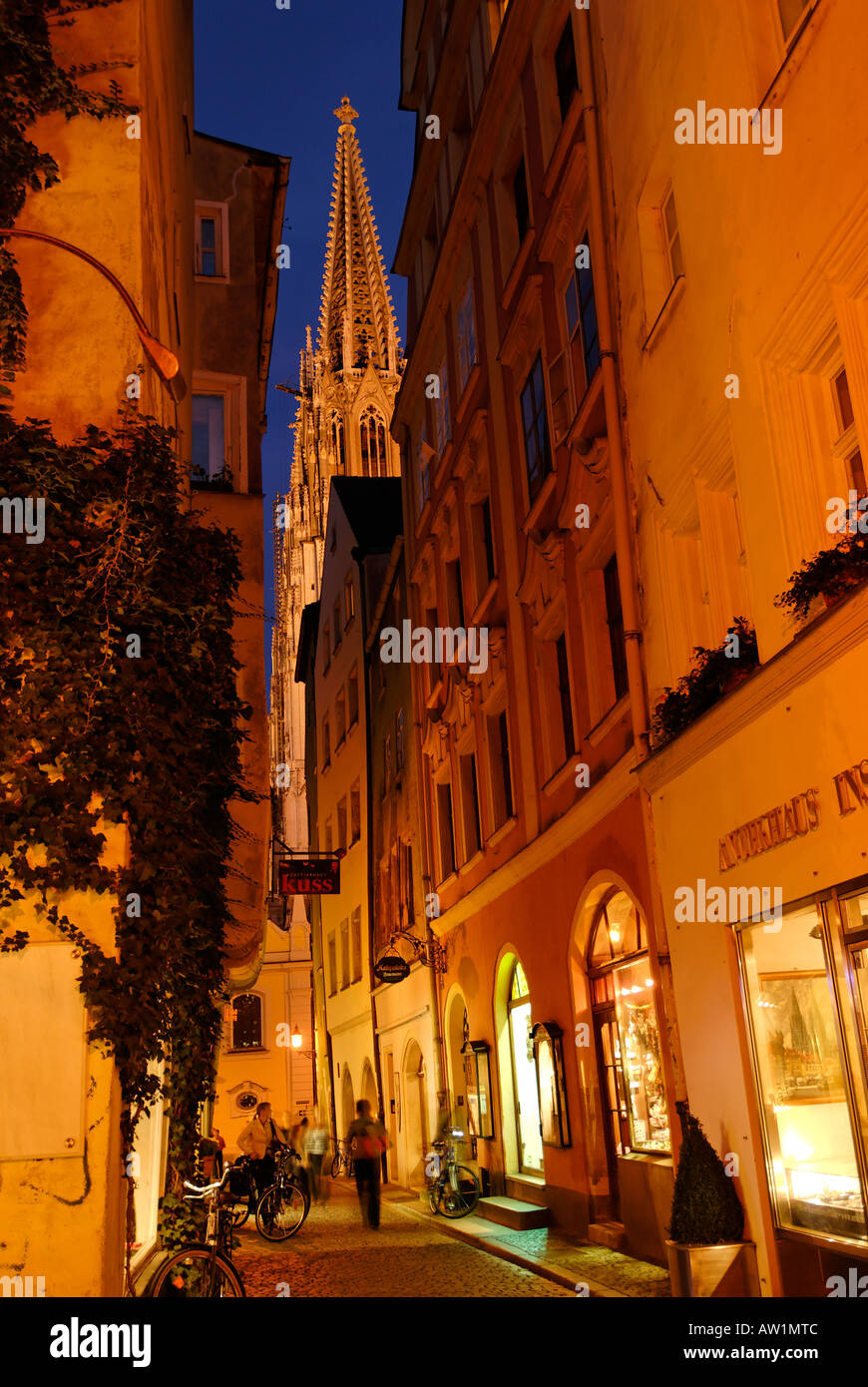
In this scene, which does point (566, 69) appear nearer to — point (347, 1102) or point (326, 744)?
point (326, 744)

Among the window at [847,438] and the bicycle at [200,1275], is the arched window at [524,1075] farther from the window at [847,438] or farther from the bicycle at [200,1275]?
the window at [847,438]

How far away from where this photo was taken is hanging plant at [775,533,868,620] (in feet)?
24.8

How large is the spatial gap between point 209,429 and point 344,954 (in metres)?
18.2

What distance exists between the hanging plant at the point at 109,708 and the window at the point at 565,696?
7733 mm

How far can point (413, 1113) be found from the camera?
82.9 ft

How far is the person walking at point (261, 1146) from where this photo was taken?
57.3 ft

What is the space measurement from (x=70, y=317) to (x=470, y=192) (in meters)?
13.5

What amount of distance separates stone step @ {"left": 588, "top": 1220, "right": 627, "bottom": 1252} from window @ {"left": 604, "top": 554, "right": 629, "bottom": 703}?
5.51 meters

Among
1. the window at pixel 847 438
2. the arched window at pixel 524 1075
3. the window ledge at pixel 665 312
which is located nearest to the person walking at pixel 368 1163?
the arched window at pixel 524 1075
